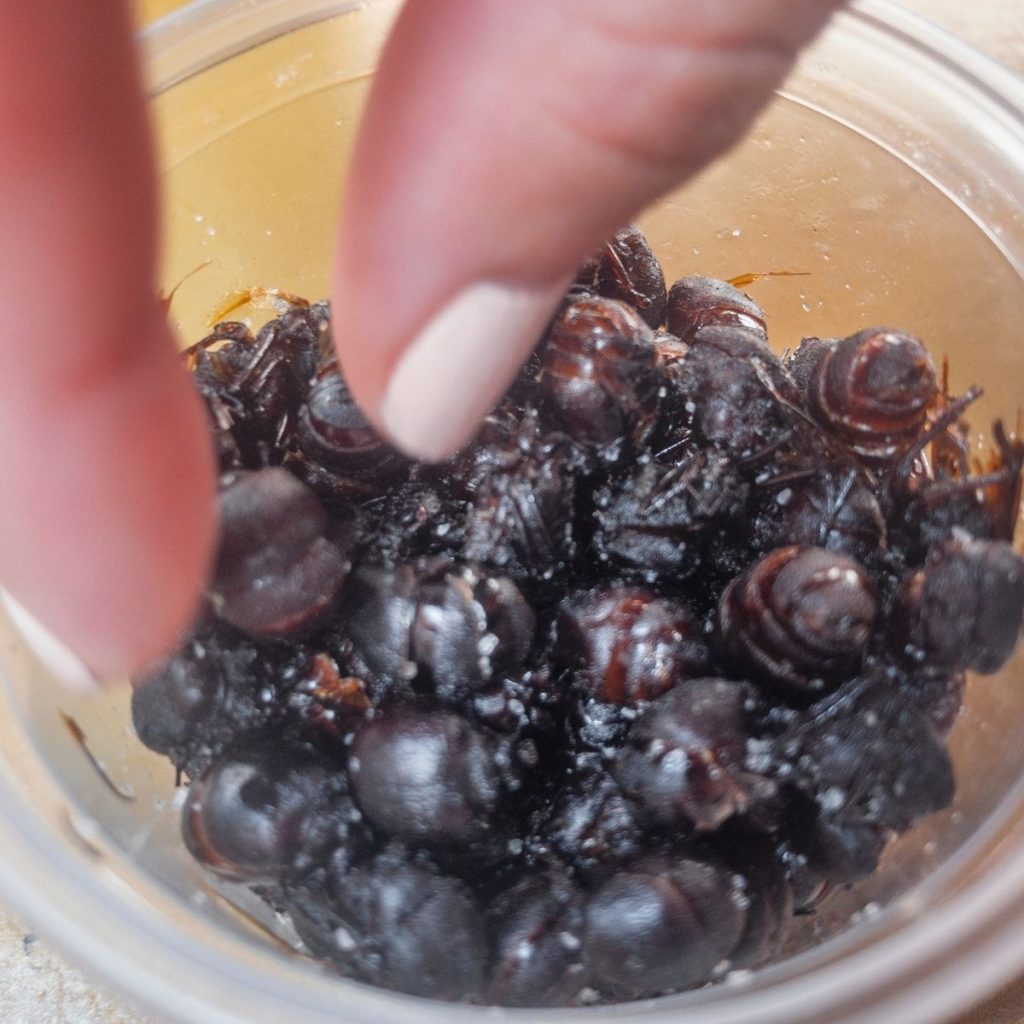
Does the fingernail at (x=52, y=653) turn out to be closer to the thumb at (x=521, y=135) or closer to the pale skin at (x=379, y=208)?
the pale skin at (x=379, y=208)

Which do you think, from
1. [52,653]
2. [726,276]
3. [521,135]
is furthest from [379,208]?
[726,276]

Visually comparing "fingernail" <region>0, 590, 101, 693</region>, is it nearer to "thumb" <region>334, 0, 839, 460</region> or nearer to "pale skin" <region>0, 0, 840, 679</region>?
"pale skin" <region>0, 0, 840, 679</region>

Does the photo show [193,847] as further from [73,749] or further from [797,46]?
[797,46]

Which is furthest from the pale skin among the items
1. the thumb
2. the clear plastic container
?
the clear plastic container

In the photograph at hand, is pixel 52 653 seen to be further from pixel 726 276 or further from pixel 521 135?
pixel 726 276

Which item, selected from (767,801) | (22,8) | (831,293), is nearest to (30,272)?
(22,8)

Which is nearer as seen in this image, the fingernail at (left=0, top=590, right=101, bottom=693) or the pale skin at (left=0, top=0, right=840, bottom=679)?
the pale skin at (left=0, top=0, right=840, bottom=679)

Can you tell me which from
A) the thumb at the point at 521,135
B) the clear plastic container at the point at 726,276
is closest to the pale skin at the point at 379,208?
the thumb at the point at 521,135

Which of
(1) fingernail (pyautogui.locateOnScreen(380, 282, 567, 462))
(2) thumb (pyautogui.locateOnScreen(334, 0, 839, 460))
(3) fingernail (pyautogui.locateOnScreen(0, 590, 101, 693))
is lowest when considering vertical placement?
(3) fingernail (pyautogui.locateOnScreen(0, 590, 101, 693))
